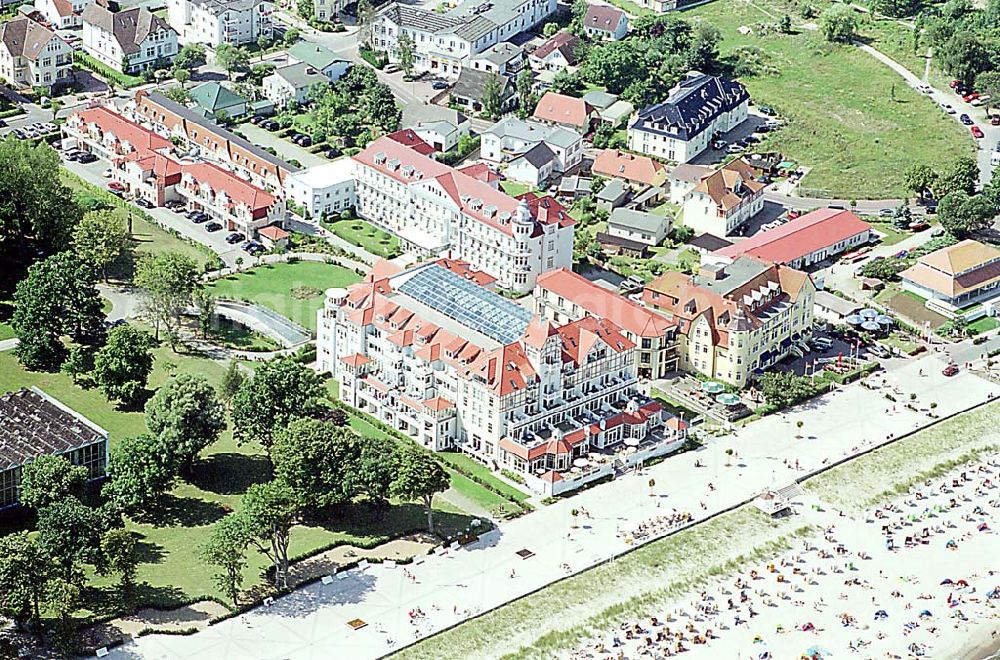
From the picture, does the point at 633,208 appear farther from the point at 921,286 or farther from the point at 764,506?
the point at 764,506

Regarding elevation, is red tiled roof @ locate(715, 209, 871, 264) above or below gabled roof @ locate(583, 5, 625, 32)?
below

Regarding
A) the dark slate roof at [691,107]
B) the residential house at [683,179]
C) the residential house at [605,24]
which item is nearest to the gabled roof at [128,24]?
the residential house at [605,24]

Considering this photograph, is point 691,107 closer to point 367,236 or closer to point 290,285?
point 367,236

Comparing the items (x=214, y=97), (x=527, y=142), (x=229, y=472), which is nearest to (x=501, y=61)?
(x=527, y=142)

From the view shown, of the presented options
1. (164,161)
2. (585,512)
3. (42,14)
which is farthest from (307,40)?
(585,512)

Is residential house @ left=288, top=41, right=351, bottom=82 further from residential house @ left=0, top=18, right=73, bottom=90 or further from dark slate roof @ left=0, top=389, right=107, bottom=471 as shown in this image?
dark slate roof @ left=0, top=389, right=107, bottom=471

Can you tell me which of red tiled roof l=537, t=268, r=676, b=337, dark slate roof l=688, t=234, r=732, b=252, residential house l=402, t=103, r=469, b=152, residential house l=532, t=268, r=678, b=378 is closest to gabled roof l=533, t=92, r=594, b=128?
residential house l=402, t=103, r=469, b=152
